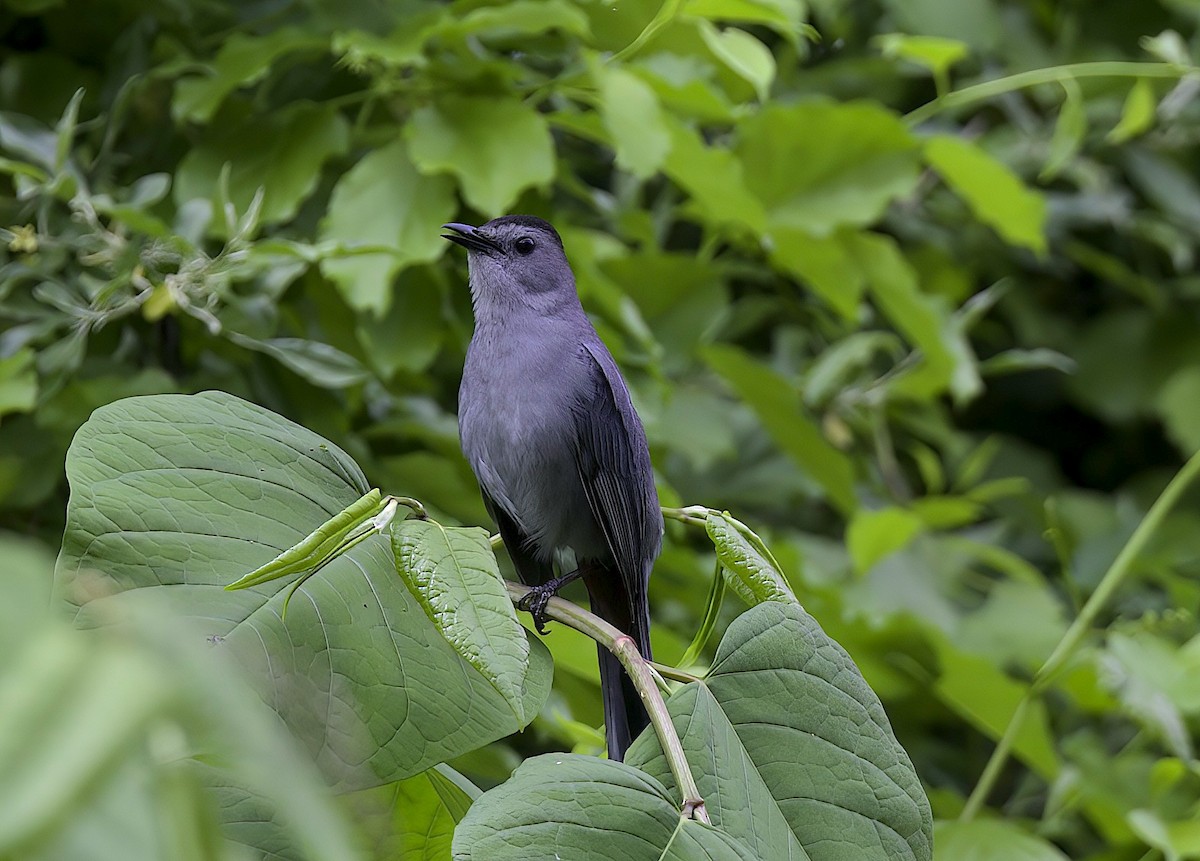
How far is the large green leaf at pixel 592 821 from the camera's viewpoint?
0.55 metres

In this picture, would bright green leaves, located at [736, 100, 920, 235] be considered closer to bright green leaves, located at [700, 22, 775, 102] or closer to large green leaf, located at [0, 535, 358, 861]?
bright green leaves, located at [700, 22, 775, 102]

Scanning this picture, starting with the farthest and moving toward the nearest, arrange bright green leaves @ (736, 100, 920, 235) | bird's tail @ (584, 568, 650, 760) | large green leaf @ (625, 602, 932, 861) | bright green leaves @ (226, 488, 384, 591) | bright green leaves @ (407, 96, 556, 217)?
1. bright green leaves @ (736, 100, 920, 235)
2. bright green leaves @ (407, 96, 556, 217)
3. bird's tail @ (584, 568, 650, 760)
4. large green leaf @ (625, 602, 932, 861)
5. bright green leaves @ (226, 488, 384, 591)

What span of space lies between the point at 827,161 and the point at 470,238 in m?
0.61

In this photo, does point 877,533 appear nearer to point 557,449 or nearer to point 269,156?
point 557,449

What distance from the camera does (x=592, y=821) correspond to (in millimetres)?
560

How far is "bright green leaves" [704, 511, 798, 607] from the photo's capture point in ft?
2.26

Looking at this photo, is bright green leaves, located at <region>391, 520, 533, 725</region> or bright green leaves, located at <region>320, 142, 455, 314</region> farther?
bright green leaves, located at <region>320, 142, 455, 314</region>

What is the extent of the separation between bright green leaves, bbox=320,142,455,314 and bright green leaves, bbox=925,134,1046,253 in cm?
76

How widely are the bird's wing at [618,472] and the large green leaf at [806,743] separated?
41 cm

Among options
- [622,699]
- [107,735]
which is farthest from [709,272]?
[107,735]

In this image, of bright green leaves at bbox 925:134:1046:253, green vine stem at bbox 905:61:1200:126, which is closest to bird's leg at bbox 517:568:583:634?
bright green leaves at bbox 925:134:1046:253

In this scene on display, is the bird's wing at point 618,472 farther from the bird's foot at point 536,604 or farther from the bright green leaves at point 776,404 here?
the bright green leaves at point 776,404

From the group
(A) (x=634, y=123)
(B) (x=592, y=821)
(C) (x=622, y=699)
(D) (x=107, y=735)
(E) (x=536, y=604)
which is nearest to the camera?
(D) (x=107, y=735)

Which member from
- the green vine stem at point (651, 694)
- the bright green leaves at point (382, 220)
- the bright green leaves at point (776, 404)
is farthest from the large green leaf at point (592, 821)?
the bright green leaves at point (776, 404)
